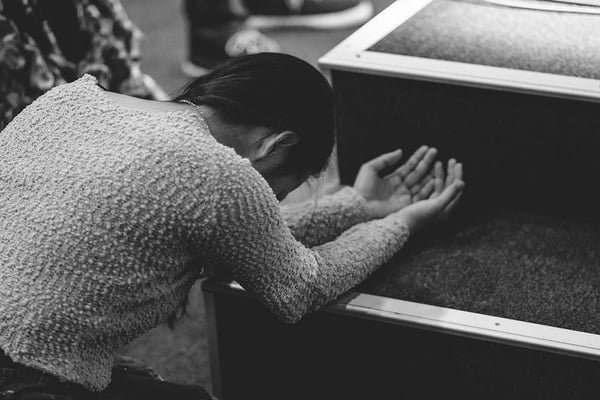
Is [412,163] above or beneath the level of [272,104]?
beneath

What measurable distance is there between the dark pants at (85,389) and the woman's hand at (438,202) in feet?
1.00

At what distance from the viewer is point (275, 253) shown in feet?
2.80

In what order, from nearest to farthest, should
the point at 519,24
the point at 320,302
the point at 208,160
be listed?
1. the point at 208,160
2. the point at 320,302
3. the point at 519,24

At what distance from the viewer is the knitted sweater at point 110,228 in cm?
80

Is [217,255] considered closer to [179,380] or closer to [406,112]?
[406,112]

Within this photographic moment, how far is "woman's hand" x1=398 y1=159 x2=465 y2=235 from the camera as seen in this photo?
41.8 inches

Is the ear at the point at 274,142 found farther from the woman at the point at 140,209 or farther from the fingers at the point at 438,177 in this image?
the fingers at the point at 438,177

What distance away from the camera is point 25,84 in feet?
4.40

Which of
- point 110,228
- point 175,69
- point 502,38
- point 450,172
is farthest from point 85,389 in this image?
point 175,69

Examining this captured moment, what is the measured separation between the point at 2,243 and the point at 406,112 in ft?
1.69

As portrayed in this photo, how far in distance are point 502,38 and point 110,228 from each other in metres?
0.60

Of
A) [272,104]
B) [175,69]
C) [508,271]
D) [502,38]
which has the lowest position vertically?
[175,69]

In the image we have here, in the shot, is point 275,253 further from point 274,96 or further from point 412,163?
point 412,163

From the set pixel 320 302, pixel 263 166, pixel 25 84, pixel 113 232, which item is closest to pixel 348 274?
pixel 320 302
